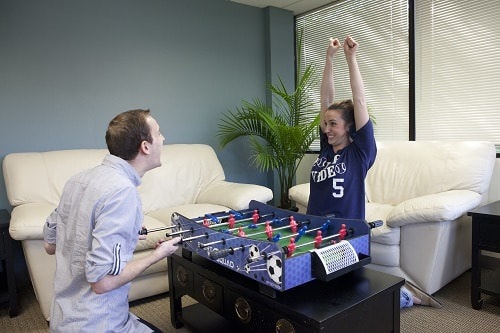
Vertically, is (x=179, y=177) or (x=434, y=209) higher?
(x=179, y=177)

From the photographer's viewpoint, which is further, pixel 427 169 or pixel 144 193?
pixel 144 193

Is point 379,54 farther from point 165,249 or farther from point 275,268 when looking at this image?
point 165,249

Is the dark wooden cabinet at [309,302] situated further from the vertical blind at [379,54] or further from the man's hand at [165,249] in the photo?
the vertical blind at [379,54]

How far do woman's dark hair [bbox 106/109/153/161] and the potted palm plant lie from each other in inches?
82.7

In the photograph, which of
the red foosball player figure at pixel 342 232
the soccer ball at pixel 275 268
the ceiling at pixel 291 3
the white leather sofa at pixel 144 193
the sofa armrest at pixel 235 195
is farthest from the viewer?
the ceiling at pixel 291 3

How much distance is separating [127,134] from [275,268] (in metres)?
0.64

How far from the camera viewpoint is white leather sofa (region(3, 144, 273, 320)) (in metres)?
2.09

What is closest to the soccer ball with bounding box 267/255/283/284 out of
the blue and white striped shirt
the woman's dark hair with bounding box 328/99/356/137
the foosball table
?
the foosball table

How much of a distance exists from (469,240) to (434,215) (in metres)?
0.64

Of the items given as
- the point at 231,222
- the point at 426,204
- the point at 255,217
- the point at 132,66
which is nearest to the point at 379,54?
the point at 426,204

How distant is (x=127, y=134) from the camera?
121cm

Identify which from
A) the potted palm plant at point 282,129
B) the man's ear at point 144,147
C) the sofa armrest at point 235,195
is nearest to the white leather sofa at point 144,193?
the sofa armrest at point 235,195

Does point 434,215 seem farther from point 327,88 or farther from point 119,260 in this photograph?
point 119,260

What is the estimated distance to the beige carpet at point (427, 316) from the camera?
197 centimetres
